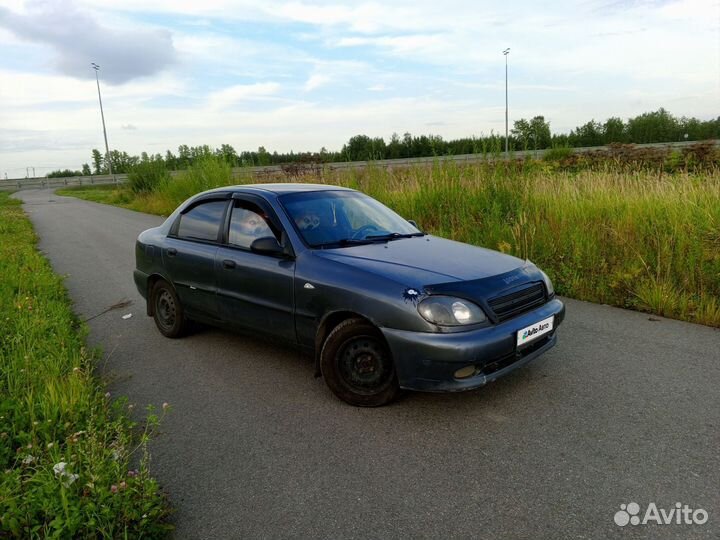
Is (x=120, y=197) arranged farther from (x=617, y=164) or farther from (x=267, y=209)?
(x=267, y=209)

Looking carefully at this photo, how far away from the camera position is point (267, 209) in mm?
4320

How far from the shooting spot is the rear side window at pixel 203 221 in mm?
4758

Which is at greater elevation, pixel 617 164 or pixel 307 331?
pixel 617 164

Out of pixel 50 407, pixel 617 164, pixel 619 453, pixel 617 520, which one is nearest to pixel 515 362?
pixel 619 453

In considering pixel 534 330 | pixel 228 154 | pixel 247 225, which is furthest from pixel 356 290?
pixel 228 154

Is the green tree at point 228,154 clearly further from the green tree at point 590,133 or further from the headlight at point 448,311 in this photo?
the green tree at point 590,133

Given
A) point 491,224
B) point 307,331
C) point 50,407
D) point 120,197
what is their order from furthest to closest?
point 120,197 → point 491,224 → point 307,331 → point 50,407

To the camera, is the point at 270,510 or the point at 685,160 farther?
the point at 685,160

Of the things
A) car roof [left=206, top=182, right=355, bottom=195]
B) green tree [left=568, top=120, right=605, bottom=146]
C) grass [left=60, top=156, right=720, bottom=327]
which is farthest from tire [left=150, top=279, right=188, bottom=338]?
green tree [left=568, top=120, right=605, bottom=146]

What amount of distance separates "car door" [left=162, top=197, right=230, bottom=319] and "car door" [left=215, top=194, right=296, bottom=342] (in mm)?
128

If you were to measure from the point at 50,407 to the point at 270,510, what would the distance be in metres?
1.81

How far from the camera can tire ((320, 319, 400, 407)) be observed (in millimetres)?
3520

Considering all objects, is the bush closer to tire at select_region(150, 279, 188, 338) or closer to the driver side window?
tire at select_region(150, 279, 188, 338)

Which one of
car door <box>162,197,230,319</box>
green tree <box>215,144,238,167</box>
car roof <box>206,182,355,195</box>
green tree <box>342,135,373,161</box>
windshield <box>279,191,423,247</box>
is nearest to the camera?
windshield <box>279,191,423,247</box>
